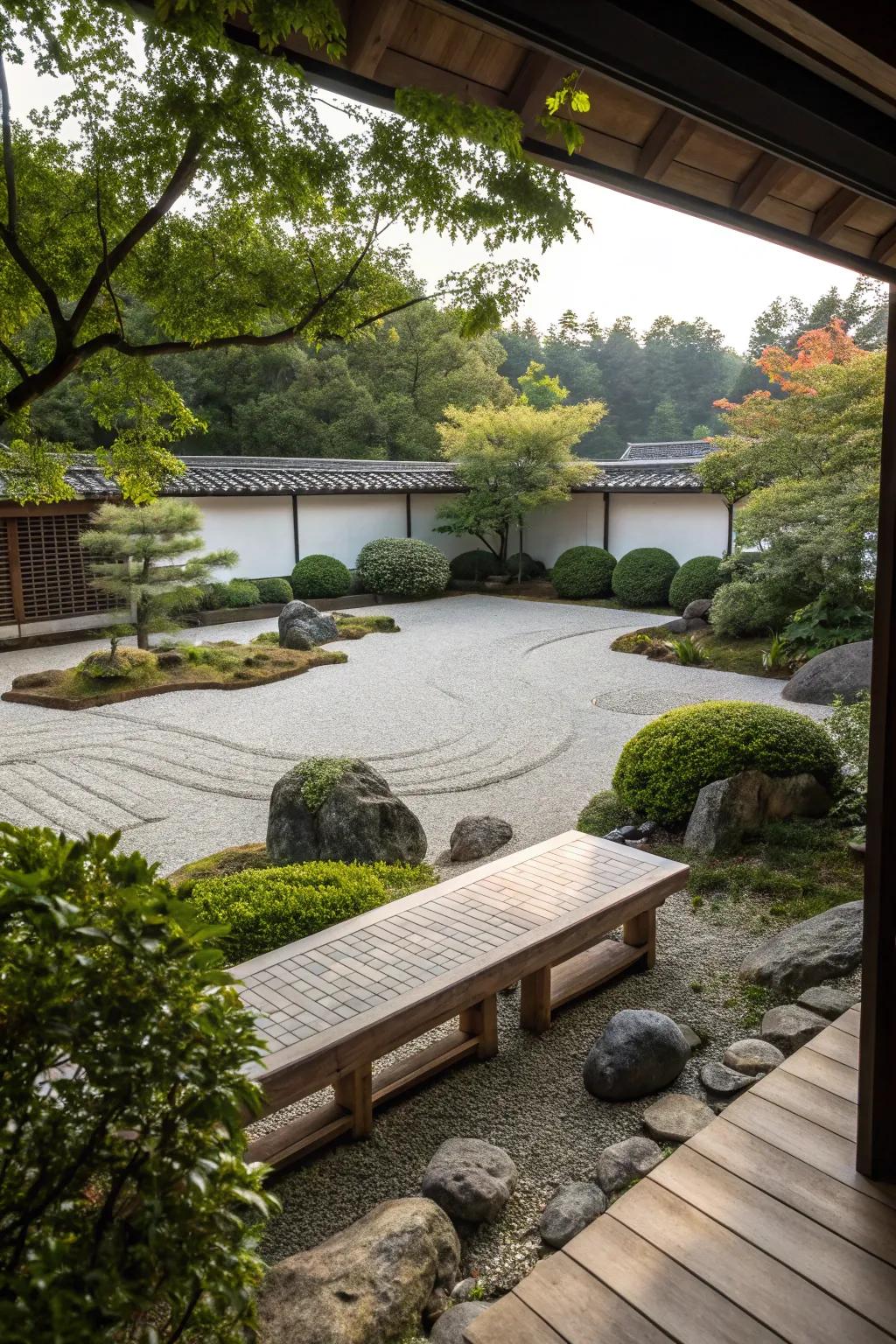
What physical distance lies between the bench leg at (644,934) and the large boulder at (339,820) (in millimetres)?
1636

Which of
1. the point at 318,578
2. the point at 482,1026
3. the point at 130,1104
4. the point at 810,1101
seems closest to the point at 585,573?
the point at 318,578

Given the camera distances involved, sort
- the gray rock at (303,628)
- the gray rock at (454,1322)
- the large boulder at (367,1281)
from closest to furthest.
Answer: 1. the large boulder at (367,1281)
2. the gray rock at (454,1322)
3. the gray rock at (303,628)

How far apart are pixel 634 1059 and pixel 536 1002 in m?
0.54

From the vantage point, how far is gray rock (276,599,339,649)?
13.1 m

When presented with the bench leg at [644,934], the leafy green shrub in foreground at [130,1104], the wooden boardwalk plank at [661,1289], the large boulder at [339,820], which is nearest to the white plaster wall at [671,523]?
the large boulder at [339,820]

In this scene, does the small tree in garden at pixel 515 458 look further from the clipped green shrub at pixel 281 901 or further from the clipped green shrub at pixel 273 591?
the clipped green shrub at pixel 281 901

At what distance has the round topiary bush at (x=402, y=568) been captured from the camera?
17.7 meters

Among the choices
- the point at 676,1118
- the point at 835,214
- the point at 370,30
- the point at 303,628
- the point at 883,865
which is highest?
the point at 370,30

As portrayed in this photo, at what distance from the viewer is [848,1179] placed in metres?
2.25

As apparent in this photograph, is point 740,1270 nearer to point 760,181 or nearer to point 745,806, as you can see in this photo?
point 760,181

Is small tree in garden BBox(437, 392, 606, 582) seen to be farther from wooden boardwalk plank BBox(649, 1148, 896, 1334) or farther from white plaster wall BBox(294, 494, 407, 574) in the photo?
wooden boardwalk plank BBox(649, 1148, 896, 1334)

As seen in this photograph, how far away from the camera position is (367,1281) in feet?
7.24

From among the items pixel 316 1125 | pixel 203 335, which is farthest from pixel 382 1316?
pixel 203 335

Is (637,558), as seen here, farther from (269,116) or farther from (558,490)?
(269,116)
